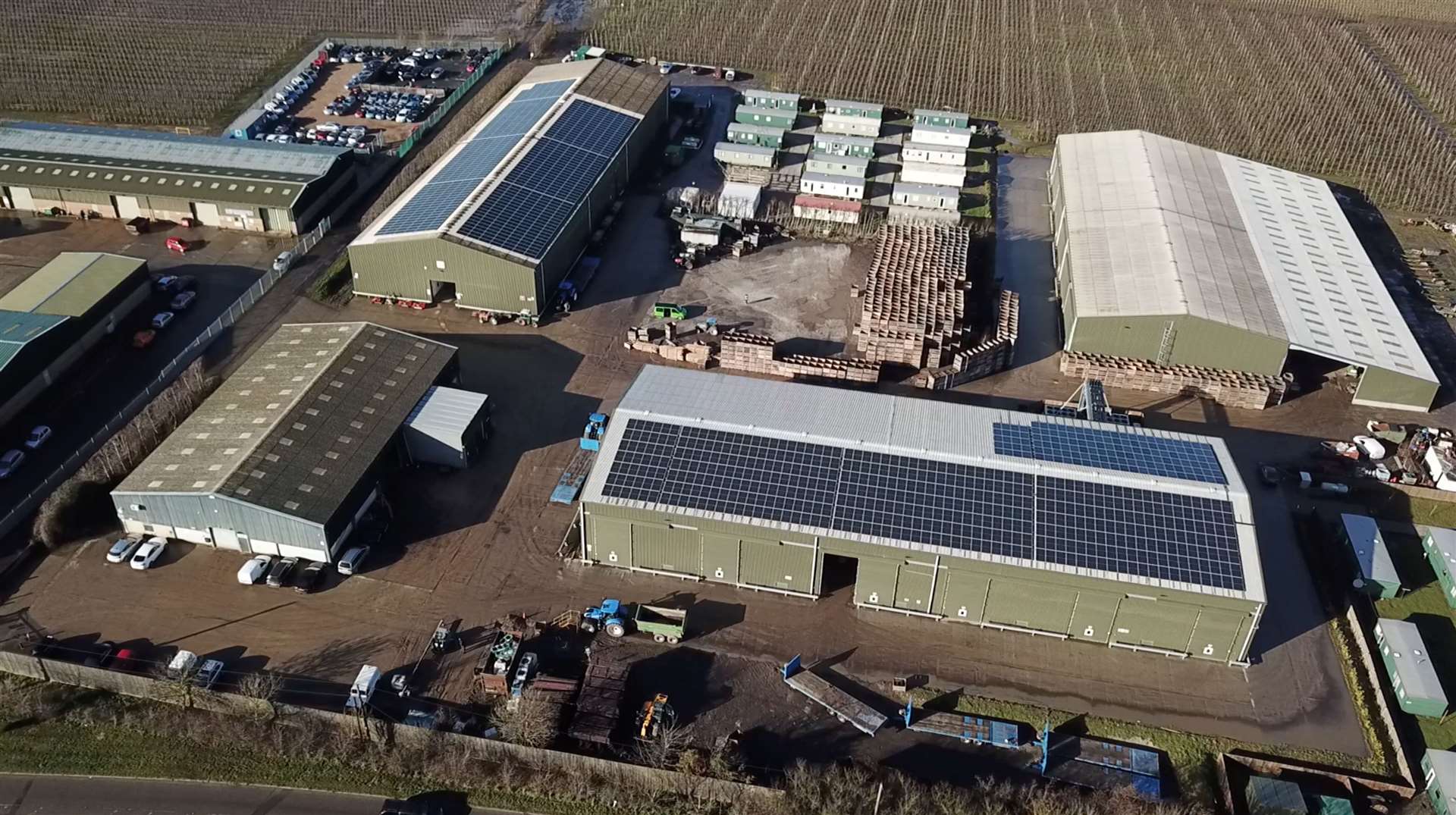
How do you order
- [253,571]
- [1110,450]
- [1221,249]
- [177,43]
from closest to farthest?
[253,571] → [1110,450] → [1221,249] → [177,43]

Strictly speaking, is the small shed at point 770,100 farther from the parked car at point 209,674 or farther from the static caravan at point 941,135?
the parked car at point 209,674

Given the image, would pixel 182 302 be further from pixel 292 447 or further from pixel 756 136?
pixel 756 136

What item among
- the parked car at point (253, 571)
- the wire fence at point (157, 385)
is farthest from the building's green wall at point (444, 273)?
the parked car at point (253, 571)

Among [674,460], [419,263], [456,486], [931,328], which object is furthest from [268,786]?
[931,328]

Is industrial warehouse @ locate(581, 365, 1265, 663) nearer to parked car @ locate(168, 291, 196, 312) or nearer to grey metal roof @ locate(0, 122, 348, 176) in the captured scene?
parked car @ locate(168, 291, 196, 312)

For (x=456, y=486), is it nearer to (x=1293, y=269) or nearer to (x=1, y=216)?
(x=1, y=216)

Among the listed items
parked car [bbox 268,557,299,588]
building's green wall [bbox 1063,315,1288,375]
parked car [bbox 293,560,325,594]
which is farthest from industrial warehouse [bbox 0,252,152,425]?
building's green wall [bbox 1063,315,1288,375]

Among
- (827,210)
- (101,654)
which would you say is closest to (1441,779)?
(101,654)
